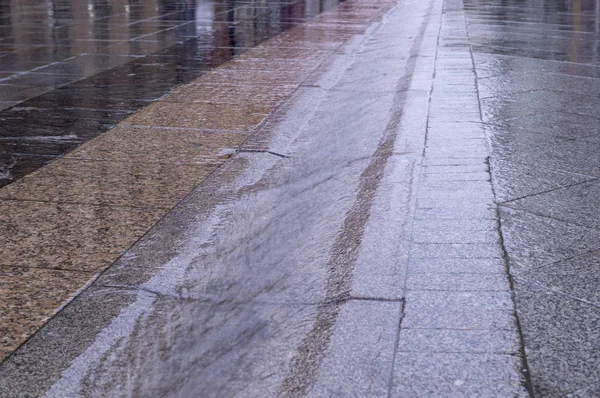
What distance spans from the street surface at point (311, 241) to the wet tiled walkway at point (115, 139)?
0.02 meters

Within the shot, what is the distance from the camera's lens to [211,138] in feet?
20.5

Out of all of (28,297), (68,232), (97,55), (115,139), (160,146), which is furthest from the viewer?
(97,55)

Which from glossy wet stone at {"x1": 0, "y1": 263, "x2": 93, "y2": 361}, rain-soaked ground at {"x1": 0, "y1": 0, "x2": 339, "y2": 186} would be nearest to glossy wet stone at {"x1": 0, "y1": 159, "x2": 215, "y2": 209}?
rain-soaked ground at {"x1": 0, "y1": 0, "x2": 339, "y2": 186}

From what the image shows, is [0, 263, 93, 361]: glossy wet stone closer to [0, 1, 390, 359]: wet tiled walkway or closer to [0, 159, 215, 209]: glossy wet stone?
[0, 1, 390, 359]: wet tiled walkway

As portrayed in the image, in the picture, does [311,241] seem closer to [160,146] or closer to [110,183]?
[110,183]

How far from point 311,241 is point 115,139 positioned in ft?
7.77

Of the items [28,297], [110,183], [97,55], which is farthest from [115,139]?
[97,55]

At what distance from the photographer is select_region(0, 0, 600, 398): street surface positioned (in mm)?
2887

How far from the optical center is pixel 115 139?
617 cm

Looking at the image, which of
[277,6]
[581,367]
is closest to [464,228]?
[581,367]

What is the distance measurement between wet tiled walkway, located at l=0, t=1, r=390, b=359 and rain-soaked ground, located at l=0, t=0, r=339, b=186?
2 centimetres

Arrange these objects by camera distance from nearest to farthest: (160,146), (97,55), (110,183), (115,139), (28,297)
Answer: (28,297)
(110,183)
(160,146)
(115,139)
(97,55)

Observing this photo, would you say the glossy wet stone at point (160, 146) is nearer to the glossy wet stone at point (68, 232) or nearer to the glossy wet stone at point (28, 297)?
the glossy wet stone at point (68, 232)

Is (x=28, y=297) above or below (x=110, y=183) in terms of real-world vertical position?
below
